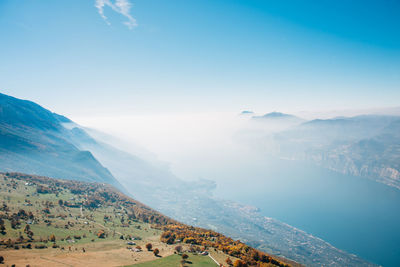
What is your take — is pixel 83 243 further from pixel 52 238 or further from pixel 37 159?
pixel 37 159

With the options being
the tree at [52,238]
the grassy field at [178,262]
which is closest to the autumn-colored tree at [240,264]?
the grassy field at [178,262]

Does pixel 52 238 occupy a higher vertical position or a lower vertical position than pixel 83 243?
higher

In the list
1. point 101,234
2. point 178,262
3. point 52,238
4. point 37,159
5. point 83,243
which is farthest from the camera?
point 37,159

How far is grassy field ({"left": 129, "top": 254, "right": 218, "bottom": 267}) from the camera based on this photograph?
2264 cm

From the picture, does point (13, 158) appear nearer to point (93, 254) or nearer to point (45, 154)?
point (45, 154)

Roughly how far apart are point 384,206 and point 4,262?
866ft

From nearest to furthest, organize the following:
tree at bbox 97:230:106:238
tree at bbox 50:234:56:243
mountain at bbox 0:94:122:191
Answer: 1. tree at bbox 50:234:56:243
2. tree at bbox 97:230:106:238
3. mountain at bbox 0:94:122:191

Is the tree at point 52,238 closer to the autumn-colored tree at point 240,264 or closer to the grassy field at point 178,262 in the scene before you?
the grassy field at point 178,262

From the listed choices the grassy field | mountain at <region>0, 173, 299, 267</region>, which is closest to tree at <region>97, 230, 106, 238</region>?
mountain at <region>0, 173, 299, 267</region>

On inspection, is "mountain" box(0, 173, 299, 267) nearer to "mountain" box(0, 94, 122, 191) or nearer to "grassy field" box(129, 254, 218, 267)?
"grassy field" box(129, 254, 218, 267)

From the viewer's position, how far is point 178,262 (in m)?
23.4

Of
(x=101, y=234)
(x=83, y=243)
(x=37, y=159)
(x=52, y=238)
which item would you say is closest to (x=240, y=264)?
(x=83, y=243)

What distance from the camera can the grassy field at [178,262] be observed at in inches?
891

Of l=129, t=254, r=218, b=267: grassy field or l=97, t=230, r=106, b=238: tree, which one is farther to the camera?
l=97, t=230, r=106, b=238: tree
